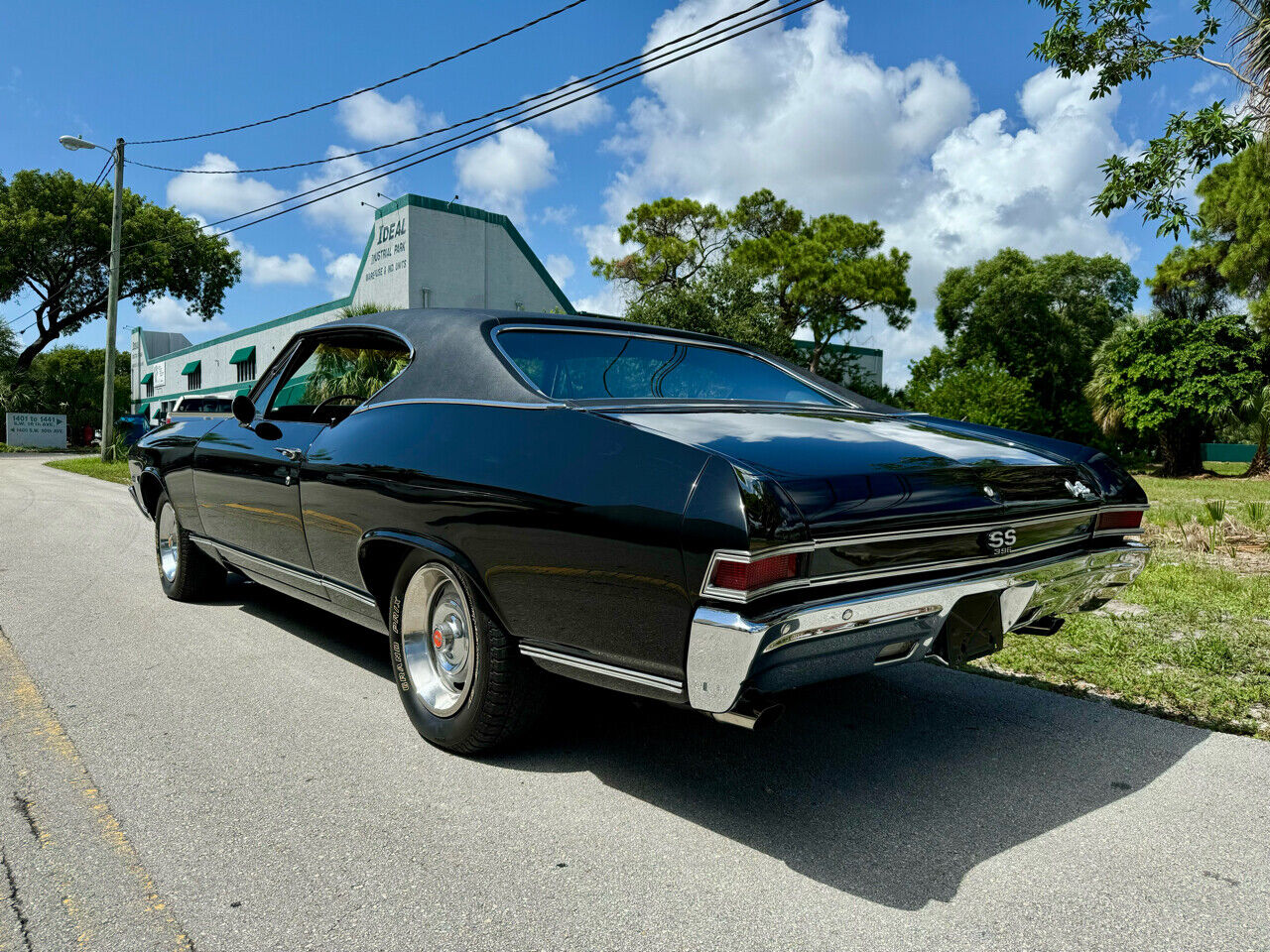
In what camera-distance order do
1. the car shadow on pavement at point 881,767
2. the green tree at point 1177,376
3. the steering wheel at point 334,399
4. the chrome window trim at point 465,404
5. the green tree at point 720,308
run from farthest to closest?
the green tree at point 720,308 < the green tree at point 1177,376 < the steering wheel at point 334,399 < the chrome window trim at point 465,404 < the car shadow on pavement at point 881,767

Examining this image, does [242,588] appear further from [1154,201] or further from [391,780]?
[1154,201]

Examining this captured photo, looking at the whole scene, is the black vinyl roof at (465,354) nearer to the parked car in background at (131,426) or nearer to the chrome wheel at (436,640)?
the chrome wheel at (436,640)

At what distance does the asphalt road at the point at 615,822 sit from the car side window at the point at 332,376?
120 cm

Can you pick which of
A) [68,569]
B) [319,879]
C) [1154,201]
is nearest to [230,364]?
[68,569]

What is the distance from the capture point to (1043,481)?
294 centimetres

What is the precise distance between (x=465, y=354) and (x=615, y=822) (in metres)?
1.70

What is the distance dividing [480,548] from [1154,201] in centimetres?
706

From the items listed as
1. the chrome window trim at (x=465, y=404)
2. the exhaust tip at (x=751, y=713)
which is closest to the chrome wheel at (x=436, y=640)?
the chrome window trim at (x=465, y=404)

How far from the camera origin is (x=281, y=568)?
4141 millimetres

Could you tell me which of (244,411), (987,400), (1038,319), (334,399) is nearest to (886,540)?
(334,399)

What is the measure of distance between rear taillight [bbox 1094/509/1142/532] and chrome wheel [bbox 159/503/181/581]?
4.92 metres

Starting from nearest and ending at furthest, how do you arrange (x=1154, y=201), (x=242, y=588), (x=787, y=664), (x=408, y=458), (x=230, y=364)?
1. (x=787, y=664)
2. (x=408, y=458)
3. (x=242, y=588)
4. (x=1154, y=201)
5. (x=230, y=364)

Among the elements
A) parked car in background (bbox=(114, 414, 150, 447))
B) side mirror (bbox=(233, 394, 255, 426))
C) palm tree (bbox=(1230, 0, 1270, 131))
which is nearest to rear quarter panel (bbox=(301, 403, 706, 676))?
side mirror (bbox=(233, 394, 255, 426))

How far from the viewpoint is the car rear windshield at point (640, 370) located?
10.7ft
